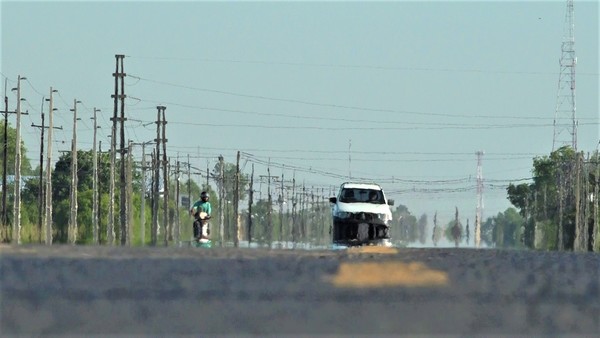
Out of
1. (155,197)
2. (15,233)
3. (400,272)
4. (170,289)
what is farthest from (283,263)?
(155,197)

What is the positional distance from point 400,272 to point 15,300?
3.91 m

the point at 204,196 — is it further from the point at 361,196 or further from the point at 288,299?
the point at 288,299

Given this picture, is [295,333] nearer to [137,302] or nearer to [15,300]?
[137,302]

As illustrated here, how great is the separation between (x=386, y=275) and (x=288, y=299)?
1.81m

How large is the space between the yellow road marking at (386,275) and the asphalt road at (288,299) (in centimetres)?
2

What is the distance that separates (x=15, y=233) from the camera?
89.6 meters

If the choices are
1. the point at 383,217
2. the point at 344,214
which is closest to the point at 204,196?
the point at 344,214

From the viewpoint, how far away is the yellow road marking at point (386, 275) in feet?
43.9

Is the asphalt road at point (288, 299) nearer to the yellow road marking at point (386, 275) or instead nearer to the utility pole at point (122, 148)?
the yellow road marking at point (386, 275)

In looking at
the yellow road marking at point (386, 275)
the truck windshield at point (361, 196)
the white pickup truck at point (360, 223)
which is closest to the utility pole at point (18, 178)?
the truck windshield at point (361, 196)

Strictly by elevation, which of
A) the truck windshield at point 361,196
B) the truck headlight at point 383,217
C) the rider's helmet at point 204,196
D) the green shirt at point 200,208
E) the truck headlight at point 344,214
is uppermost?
the truck windshield at point 361,196

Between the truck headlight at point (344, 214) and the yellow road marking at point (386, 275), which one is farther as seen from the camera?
the truck headlight at point (344, 214)

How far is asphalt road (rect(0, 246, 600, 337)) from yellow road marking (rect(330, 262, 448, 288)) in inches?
0.7

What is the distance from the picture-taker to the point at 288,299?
12.4 metres
